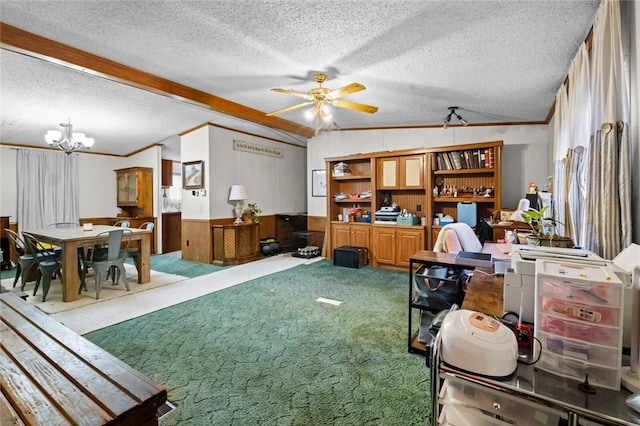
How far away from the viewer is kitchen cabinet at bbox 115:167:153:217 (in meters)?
6.71

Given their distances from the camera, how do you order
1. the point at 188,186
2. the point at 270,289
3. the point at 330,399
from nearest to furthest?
the point at 330,399
the point at 270,289
the point at 188,186

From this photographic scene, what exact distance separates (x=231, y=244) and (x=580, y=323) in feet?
17.6

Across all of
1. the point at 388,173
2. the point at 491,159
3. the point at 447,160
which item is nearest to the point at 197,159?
the point at 388,173

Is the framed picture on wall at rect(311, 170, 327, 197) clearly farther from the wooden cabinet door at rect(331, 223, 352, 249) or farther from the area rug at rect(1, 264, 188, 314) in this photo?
the area rug at rect(1, 264, 188, 314)

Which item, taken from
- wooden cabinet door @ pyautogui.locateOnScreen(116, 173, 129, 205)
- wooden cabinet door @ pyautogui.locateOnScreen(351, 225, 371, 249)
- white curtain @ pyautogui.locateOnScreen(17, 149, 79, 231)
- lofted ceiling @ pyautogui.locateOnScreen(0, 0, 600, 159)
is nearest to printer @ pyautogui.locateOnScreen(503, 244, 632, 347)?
lofted ceiling @ pyautogui.locateOnScreen(0, 0, 600, 159)

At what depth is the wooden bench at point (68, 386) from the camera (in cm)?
91

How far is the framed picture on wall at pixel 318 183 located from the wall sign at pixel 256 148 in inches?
46.0

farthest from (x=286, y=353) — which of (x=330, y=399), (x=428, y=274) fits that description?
(x=428, y=274)

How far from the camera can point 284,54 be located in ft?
9.36

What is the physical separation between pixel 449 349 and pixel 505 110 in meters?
4.21

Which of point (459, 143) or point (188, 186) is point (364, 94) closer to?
point (459, 143)

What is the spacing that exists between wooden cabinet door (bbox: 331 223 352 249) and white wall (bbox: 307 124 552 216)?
1.53 metres

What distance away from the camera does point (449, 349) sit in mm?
1029

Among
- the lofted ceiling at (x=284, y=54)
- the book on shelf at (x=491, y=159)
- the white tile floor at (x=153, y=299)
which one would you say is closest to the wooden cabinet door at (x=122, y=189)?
the lofted ceiling at (x=284, y=54)
